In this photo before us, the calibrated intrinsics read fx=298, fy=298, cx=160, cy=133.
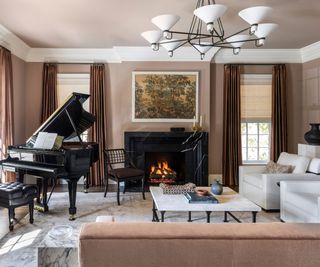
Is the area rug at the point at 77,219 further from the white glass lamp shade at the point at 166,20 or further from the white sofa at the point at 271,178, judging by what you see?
the white glass lamp shade at the point at 166,20

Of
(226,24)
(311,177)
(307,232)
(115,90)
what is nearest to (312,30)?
(226,24)

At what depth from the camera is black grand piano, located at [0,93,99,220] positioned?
13.4 feet

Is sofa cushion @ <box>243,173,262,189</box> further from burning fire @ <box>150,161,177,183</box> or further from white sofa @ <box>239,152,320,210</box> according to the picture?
burning fire @ <box>150,161,177,183</box>

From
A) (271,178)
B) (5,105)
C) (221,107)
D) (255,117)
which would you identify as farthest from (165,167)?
(5,105)

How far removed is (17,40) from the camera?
5609 mm

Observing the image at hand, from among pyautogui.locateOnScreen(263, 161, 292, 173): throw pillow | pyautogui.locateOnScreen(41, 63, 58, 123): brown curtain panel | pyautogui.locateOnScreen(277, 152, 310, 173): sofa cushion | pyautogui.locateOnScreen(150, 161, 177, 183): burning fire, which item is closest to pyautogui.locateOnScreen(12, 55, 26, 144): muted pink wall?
pyautogui.locateOnScreen(41, 63, 58, 123): brown curtain panel

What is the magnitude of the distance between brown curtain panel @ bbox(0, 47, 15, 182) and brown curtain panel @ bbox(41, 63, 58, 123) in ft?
3.14

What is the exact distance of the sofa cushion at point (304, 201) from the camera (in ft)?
11.3

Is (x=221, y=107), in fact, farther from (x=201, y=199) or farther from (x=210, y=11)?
(x=210, y=11)

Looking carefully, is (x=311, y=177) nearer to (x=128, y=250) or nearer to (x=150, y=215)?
(x=150, y=215)

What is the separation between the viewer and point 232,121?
21.1ft

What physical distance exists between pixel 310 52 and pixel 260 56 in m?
0.99

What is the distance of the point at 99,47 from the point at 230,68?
2819 millimetres

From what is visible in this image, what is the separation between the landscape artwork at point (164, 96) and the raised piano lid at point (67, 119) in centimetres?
168
